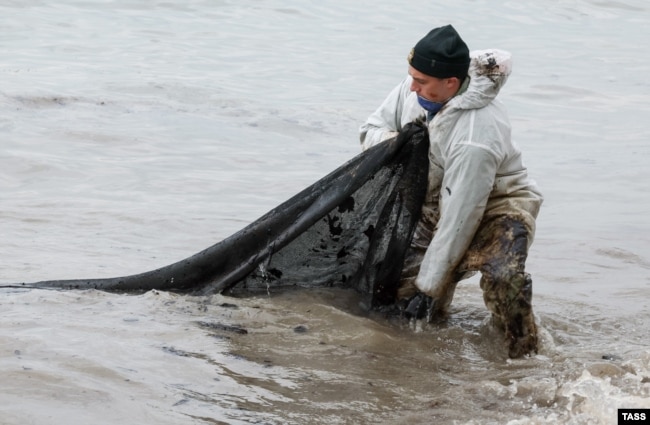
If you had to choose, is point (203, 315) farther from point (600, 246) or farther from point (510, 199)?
point (600, 246)

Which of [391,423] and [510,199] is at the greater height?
[510,199]

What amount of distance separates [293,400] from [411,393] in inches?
21.9

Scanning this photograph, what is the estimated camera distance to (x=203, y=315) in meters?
5.75

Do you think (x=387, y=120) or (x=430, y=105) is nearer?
(x=430, y=105)

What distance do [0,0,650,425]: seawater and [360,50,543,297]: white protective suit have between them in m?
0.56

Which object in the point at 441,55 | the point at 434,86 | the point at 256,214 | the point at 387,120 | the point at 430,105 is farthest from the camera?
the point at 256,214

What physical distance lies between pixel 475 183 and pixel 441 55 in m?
0.62

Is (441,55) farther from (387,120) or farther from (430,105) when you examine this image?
(387,120)

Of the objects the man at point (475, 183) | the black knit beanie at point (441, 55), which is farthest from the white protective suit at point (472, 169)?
the black knit beanie at point (441, 55)

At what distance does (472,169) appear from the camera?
5344 millimetres

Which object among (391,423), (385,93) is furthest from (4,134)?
(391,423)

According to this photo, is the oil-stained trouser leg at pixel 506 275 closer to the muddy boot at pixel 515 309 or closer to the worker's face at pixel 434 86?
the muddy boot at pixel 515 309

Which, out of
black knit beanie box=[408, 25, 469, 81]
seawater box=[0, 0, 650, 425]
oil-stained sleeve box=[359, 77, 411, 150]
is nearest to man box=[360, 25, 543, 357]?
black knit beanie box=[408, 25, 469, 81]

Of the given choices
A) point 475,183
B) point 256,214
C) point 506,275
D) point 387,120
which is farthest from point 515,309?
point 256,214
